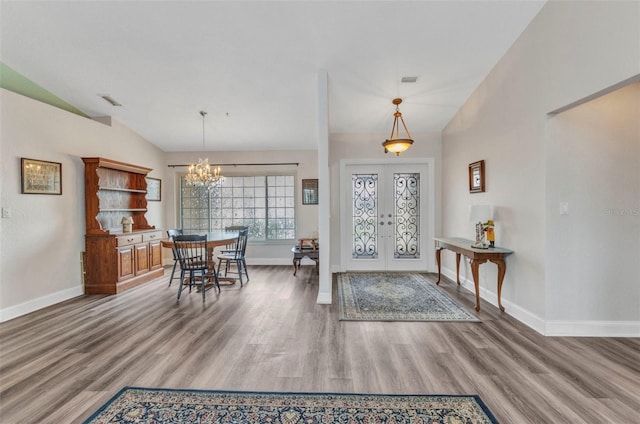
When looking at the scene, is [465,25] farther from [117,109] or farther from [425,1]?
[117,109]

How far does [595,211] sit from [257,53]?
13.0 feet

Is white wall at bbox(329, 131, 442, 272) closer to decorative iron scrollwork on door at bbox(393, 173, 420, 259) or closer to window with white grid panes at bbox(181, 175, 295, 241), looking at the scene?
decorative iron scrollwork on door at bbox(393, 173, 420, 259)

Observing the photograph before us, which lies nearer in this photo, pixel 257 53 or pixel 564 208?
pixel 564 208

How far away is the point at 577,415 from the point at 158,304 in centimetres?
427

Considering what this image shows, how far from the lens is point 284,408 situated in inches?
73.4

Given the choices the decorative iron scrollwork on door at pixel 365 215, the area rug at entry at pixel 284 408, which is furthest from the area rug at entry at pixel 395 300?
the area rug at entry at pixel 284 408

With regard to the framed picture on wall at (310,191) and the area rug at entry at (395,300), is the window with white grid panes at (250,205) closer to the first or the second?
the framed picture on wall at (310,191)

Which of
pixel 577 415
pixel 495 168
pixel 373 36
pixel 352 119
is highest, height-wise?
pixel 373 36

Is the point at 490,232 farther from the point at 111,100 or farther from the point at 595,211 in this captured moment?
the point at 111,100

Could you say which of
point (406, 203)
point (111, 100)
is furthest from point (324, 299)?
point (111, 100)

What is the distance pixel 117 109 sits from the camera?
4730 millimetres

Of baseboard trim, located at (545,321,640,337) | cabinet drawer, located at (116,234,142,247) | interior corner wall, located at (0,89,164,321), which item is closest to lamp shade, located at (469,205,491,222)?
baseboard trim, located at (545,321,640,337)

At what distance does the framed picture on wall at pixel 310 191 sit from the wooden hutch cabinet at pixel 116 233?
2973 millimetres

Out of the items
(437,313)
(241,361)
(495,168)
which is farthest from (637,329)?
(241,361)
